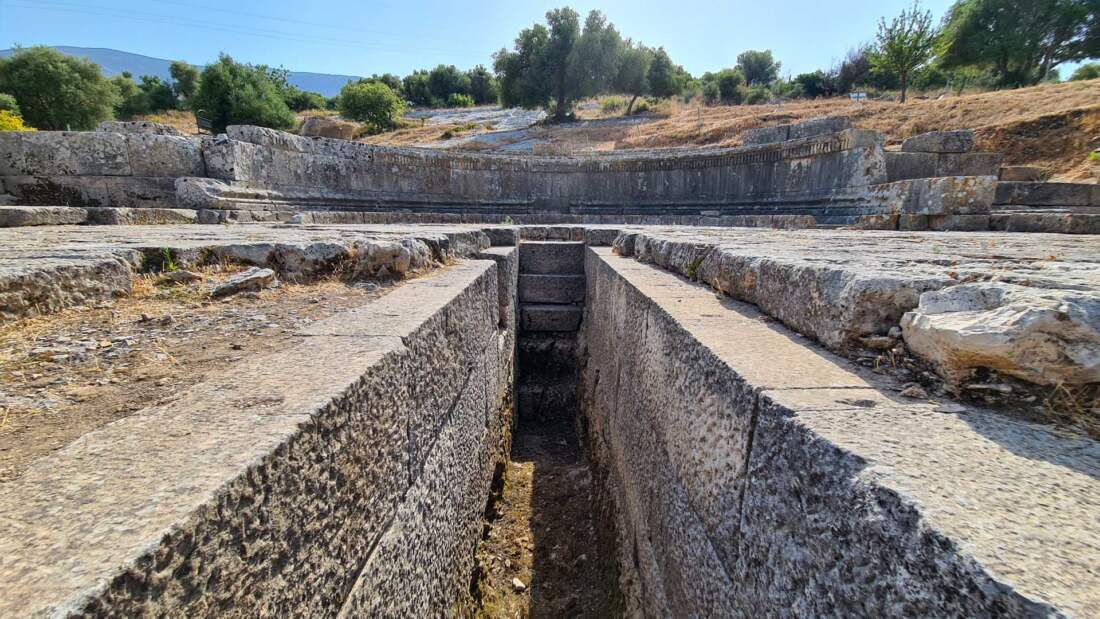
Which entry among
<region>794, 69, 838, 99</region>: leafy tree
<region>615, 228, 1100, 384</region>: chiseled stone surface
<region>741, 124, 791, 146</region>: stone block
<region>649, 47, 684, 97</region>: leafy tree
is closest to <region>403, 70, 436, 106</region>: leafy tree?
<region>649, 47, 684, 97</region>: leafy tree

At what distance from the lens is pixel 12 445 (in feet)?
3.09

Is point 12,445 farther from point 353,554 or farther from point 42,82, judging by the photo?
point 42,82

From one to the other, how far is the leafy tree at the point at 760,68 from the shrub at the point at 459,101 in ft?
83.3

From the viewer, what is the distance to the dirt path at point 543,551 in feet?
8.54

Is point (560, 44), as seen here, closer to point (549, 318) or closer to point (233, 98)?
point (233, 98)

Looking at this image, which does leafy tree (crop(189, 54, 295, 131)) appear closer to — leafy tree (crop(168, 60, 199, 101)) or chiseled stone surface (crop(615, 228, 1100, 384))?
leafy tree (crop(168, 60, 199, 101))

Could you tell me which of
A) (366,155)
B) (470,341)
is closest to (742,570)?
(470,341)

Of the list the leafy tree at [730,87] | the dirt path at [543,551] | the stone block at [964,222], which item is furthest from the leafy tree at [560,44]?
the dirt path at [543,551]

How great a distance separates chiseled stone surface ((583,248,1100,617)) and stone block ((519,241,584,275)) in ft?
12.4

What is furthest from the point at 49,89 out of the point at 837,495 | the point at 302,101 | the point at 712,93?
the point at 712,93

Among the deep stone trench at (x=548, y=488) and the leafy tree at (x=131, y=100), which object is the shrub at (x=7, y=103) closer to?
the leafy tree at (x=131, y=100)

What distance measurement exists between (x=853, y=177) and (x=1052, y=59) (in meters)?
27.0

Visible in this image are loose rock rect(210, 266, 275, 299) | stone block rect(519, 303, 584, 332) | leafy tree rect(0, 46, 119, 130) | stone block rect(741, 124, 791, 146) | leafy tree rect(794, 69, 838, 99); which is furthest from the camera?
leafy tree rect(794, 69, 838, 99)

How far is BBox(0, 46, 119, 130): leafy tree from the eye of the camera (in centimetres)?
2344
